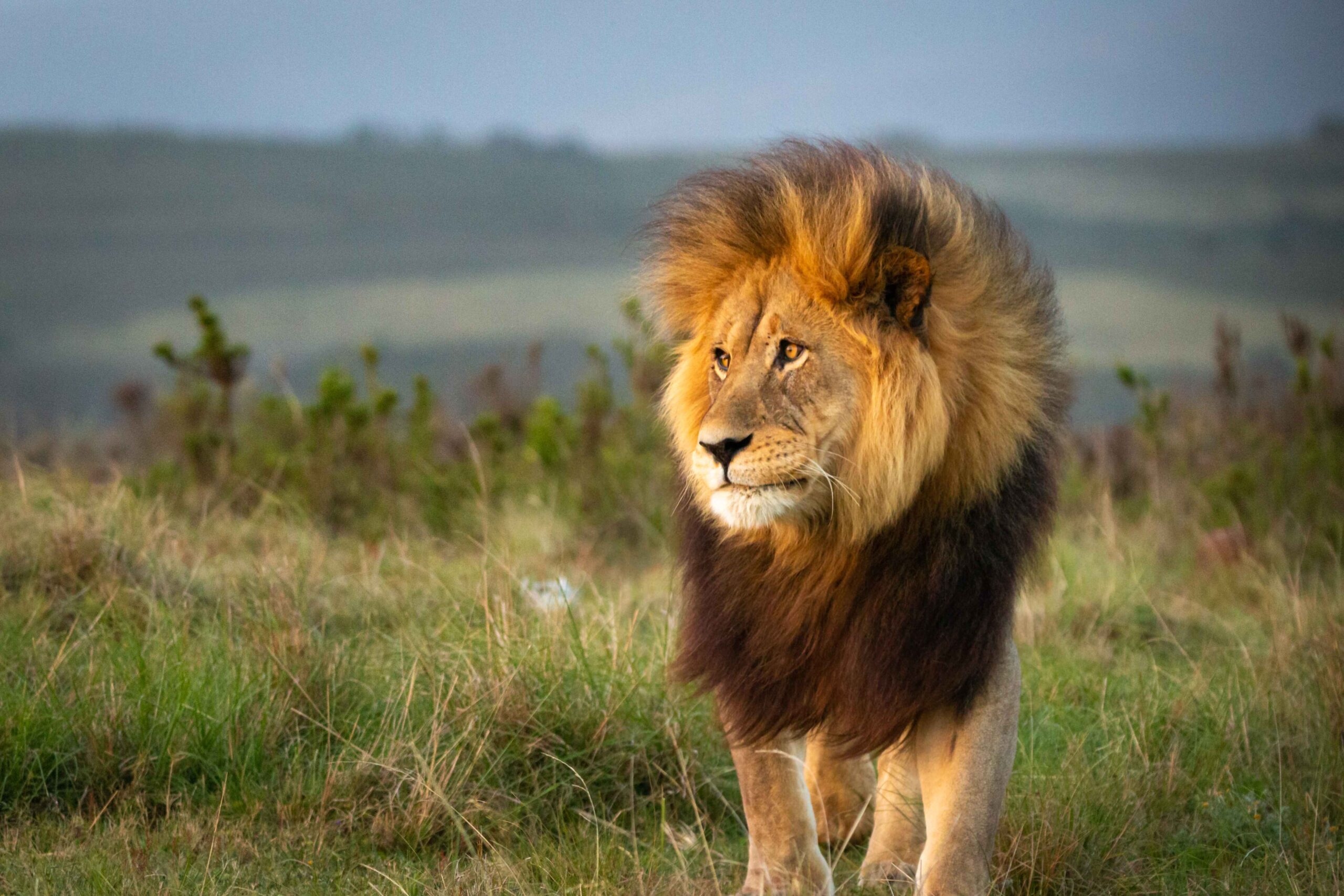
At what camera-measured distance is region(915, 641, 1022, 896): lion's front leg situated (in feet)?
10.1

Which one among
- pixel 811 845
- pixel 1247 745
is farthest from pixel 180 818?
pixel 1247 745

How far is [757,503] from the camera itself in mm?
2996

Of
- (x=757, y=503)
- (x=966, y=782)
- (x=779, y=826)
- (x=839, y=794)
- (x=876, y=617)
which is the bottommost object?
(x=839, y=794)

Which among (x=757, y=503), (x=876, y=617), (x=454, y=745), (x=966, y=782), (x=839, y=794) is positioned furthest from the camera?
(x=839, y=794)

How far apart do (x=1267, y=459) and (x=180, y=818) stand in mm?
8053

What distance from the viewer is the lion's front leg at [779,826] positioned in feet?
10.9

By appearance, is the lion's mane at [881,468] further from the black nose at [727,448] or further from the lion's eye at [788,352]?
the black nose at [727,448]

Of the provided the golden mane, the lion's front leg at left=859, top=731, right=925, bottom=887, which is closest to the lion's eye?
the golden mane

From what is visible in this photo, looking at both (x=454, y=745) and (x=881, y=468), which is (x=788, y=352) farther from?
(x=454, y=745)

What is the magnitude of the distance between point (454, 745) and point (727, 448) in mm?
1425

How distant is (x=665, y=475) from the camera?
849 centimetres

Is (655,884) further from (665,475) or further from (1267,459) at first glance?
(1267,459)

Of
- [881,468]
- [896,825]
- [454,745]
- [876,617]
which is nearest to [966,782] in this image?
[876,617]

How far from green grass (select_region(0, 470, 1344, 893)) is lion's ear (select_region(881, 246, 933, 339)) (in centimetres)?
143
